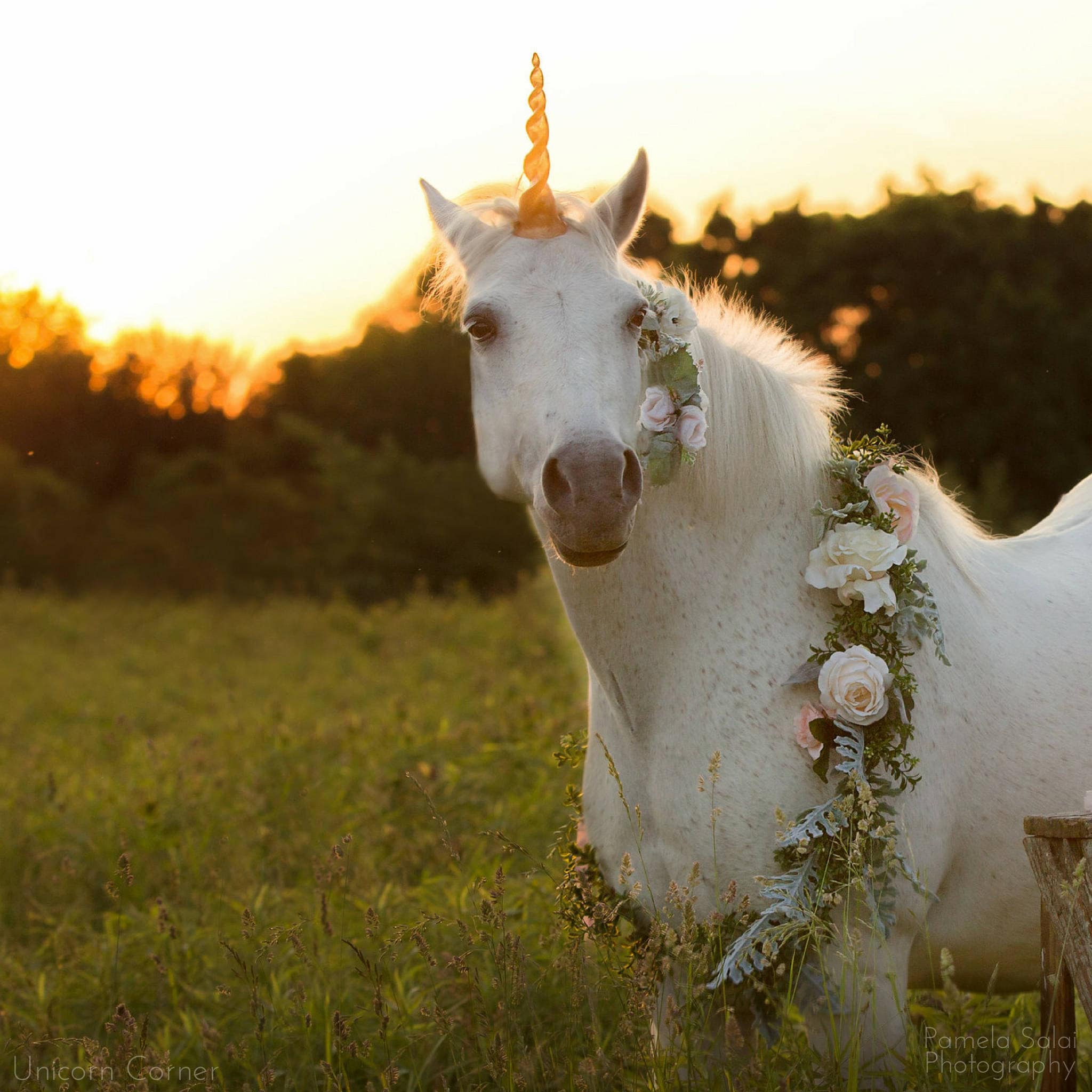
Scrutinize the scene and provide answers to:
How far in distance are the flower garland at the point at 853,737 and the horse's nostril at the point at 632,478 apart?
0.57 metres

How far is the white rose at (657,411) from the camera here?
2.34 m

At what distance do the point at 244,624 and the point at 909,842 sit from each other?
13.8 metres

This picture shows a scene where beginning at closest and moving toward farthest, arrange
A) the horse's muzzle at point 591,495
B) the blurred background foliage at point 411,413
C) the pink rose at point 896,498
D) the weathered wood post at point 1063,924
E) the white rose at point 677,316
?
the weathered wood post at point 1063,924, the horse's muzzle at point 591,495, the white rose at point 677,316, the pink rose at point 896,498, the blurred background foliage at point 411,413

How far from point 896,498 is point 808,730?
2.10 feet

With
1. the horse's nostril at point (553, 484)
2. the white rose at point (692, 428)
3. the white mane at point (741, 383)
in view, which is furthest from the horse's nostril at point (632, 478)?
the white mane at point (741, 383)

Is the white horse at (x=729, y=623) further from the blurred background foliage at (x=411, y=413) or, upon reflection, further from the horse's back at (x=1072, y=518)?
the blurred background foliage at (x=411, y=413)

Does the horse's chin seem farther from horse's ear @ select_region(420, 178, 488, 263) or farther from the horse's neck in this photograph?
horse's ear @ select_region(420, 178, 488, 263)

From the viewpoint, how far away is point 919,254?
17.8 m

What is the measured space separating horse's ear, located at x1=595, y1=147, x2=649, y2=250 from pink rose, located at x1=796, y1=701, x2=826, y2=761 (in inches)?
49.8

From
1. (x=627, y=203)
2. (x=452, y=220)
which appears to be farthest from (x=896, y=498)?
(x=452, y=220)

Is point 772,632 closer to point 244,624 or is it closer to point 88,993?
point 88,993

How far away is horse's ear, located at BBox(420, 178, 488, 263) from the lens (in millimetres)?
2607

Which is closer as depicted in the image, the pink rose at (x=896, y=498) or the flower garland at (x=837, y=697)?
the flower garland at (x=837, y=697)

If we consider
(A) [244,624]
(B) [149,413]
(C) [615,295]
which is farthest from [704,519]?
(B) [149,413]
